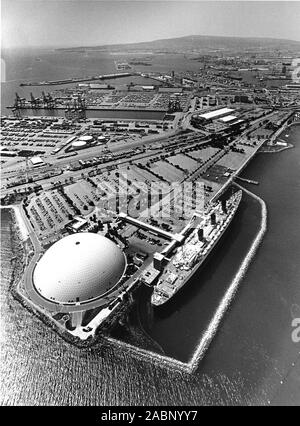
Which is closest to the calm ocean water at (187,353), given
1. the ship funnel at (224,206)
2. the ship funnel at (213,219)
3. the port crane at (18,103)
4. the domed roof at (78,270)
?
the domed roof at (78,270)

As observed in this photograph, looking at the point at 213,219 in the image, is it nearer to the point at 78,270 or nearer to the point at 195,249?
the point at 195,249

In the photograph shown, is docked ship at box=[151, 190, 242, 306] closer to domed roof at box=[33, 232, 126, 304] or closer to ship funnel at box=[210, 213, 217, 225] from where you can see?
ship funnel at box=[210, 213, 217, 225]

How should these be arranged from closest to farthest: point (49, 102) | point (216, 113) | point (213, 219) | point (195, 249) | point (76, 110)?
point (195, 249), point (213, 219), point (216, 113), point (76, 110), point (49, 102)

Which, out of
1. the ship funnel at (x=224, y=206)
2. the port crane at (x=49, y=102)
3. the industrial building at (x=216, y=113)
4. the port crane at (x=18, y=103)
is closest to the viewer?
the ship funnel at (x=224, y=206)

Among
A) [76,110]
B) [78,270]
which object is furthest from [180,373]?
[76,110]

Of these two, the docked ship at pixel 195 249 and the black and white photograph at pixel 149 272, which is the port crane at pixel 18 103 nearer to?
the black and white photograph at pixel 149 272

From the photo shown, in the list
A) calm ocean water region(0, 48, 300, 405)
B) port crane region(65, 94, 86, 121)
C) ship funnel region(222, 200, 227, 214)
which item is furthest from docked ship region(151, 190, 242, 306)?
port crane region(65, 94, 86, 121)
